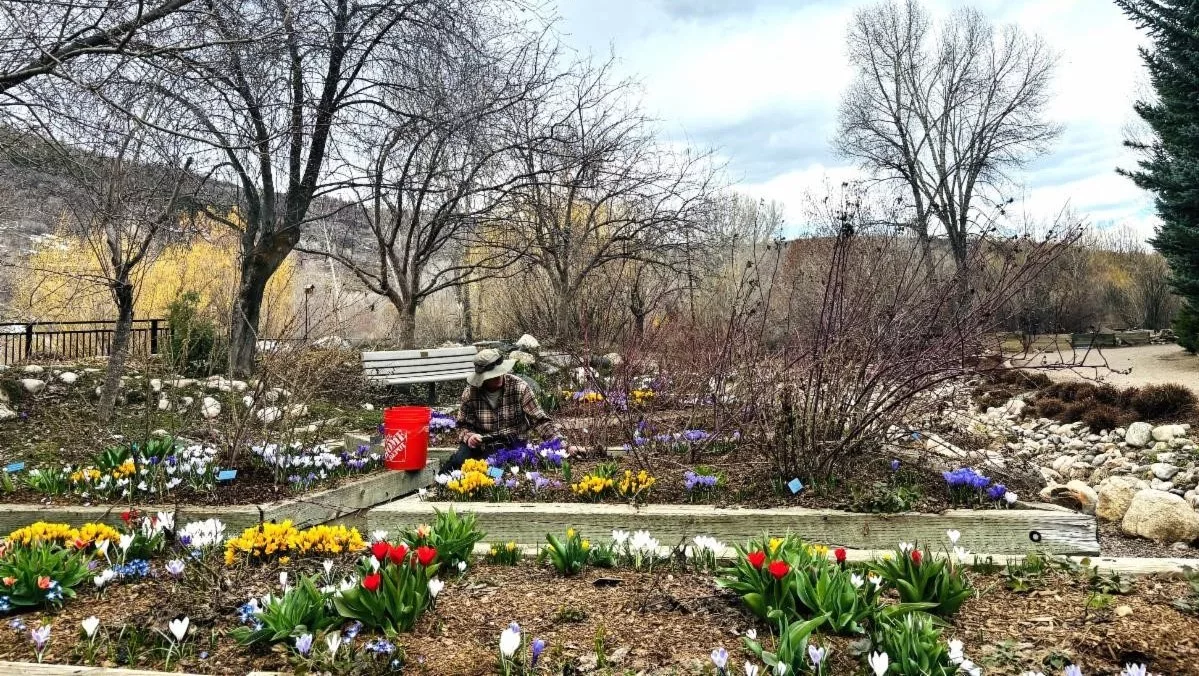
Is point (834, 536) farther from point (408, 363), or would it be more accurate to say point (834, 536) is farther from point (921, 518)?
point (408, 363)

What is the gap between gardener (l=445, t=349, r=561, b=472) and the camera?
18.4ft

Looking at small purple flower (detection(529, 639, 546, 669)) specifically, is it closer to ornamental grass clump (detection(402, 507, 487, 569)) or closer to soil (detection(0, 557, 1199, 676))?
soil (detection(0, 557, 1199, 676))

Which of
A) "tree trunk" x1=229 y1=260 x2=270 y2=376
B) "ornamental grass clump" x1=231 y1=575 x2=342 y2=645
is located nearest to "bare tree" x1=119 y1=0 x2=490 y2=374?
"tree trunk" x1=229 y1=260 x2=270 y2=376

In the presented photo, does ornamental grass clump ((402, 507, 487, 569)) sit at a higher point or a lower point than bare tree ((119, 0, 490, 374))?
lower

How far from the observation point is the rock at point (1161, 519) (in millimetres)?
5742

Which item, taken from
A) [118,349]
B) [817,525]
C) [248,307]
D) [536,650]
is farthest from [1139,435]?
[248,307]

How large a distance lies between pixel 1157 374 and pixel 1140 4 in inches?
271

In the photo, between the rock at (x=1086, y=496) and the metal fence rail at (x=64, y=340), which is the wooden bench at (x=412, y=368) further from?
the rock at (x=1086, y=496)

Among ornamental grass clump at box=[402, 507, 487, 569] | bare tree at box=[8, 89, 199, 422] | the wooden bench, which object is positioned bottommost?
ornamental grass clump at box=[402, 507, 487, 569]

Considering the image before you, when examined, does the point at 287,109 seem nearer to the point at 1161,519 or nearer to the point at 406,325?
the point at 406,325

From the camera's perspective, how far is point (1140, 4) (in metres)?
13.7

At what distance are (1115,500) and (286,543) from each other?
270 inches

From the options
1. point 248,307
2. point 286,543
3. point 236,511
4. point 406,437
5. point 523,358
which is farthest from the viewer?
point 523,358

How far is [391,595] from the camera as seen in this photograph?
2.37 meters
